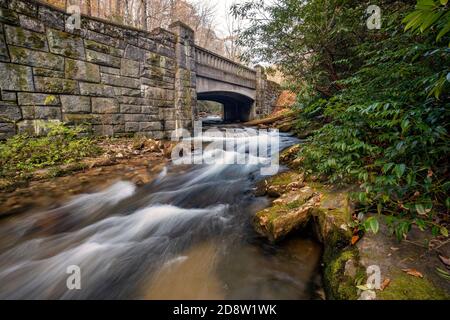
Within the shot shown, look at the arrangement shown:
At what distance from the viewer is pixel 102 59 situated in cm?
502

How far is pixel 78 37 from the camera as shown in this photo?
4.59m

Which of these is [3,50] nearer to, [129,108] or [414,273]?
[129,108]

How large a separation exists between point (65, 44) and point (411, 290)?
621cm

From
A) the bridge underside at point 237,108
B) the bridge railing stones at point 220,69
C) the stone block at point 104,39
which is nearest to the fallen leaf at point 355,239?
the stone block at point 104,39

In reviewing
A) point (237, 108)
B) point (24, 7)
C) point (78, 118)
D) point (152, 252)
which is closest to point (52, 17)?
point (24, 7)

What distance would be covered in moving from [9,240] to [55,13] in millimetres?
4347

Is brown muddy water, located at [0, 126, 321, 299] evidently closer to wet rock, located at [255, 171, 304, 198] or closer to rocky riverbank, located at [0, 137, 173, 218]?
wet rock, located at [255, 171, 304, 198]

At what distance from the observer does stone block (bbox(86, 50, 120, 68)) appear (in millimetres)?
4805

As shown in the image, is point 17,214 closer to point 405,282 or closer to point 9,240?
point 9,240

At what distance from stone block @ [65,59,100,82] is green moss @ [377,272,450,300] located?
586 centimetres

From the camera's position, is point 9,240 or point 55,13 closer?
point 9,240

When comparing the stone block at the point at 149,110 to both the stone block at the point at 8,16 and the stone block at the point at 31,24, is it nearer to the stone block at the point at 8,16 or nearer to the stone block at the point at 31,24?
the stone block at the point at 31,24

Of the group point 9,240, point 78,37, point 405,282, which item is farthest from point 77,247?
point 78,37

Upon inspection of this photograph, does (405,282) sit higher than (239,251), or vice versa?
(405,282)
